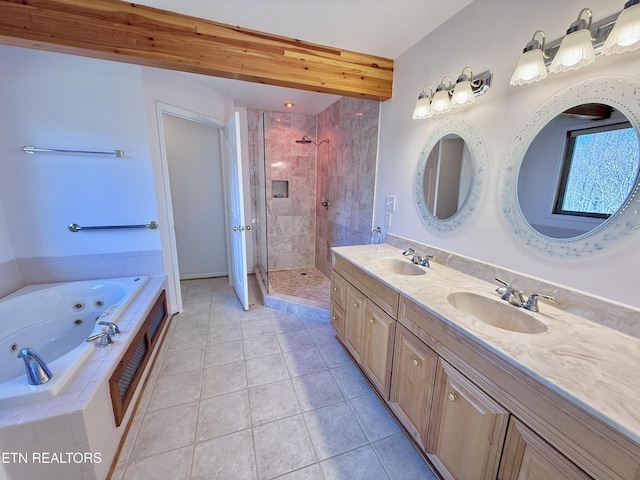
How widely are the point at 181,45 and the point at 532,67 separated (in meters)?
1.90

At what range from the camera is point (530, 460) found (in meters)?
0.77

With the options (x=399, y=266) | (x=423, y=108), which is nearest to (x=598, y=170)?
(x=423, y=108)

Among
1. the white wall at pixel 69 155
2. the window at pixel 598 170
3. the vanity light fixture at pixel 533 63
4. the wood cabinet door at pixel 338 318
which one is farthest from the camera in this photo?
the wood cabinet door at pixel 338 318

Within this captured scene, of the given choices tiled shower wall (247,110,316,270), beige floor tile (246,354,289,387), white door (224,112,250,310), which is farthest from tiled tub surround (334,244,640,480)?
tiled shower wall (247,110,316,270)

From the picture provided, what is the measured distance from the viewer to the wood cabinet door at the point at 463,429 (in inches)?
34.9

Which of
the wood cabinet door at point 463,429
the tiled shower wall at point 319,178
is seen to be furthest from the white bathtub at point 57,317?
the tiled shower wall at point 319,178

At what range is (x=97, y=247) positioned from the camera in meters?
2.36

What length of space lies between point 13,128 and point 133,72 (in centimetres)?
101

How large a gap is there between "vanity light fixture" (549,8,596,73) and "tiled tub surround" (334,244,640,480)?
908 millimetres

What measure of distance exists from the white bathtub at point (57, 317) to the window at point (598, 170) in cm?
245

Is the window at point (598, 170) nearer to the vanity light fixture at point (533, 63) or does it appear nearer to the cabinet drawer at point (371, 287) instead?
the vanity light fixture at point (533, 63)

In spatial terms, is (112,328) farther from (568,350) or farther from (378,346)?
(568,350)

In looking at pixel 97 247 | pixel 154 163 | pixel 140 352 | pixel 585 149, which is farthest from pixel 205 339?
pixel 585 149

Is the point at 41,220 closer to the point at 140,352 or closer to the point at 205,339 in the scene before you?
the point at 140,352
